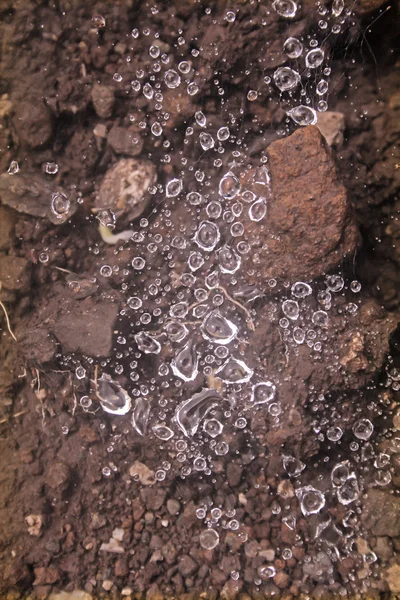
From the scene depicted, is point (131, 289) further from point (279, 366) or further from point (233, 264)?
point (279, 366)

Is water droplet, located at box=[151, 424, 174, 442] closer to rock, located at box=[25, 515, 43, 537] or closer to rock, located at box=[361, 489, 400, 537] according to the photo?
rock, located at box=[25, 515, 43, 537]

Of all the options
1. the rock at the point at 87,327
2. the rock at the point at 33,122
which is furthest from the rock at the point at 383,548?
the rock at the point at 33,122

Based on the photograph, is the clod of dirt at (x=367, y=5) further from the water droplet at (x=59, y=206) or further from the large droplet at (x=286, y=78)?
the water droplet at (x=59, y=206)

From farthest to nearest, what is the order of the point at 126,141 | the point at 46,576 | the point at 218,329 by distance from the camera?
1. the point at 126,141
2. the point at 218,329
3. the point at 46,576

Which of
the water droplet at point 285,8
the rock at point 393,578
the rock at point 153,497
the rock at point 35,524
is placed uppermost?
the water droplet at point 285,8

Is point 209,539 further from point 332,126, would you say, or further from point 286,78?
point 286,78

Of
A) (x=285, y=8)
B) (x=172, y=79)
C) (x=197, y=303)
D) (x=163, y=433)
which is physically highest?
(x=285, y=8)

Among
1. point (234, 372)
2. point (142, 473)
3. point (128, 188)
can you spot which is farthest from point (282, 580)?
point (128, 188)

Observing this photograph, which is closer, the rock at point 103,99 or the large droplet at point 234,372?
the large droplet at point 234,372
